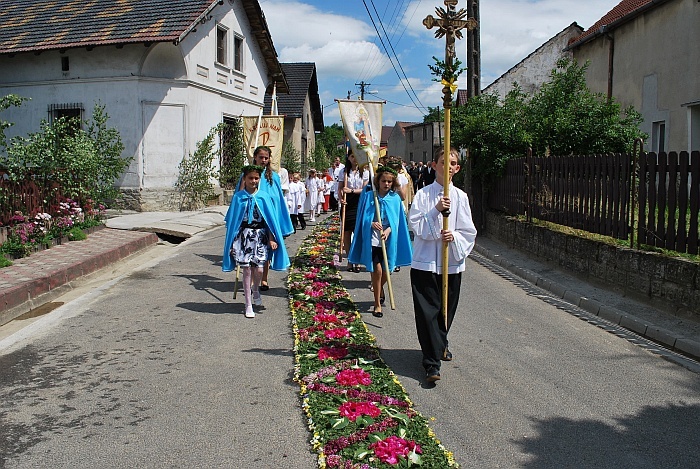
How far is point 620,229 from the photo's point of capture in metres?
9.73

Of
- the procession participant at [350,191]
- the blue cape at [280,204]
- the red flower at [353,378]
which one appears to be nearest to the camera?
the red flower at [353,378]

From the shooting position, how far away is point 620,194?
388 inches

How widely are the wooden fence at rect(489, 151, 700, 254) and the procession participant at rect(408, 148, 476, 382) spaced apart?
3.68 metres

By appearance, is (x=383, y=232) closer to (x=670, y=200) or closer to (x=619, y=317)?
(x=619, y=317)

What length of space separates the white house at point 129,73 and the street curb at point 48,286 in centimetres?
831

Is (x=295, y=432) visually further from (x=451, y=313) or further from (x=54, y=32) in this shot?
(x=54, y=32)

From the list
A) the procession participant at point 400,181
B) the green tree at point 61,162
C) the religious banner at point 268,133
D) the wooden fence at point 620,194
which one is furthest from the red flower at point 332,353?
the religious banner at point 268,133

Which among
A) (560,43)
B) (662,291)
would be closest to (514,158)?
(662,291)

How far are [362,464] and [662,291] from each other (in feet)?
17.8

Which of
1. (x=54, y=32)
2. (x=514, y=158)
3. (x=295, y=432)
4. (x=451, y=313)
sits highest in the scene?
(x=54, y=32)

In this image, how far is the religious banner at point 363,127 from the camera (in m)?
9.85

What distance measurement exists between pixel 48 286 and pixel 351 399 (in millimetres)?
5824

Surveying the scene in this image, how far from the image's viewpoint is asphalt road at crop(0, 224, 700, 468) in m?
4.22

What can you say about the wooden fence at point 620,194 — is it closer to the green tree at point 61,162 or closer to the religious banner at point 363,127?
the religious banner at point 363,127
